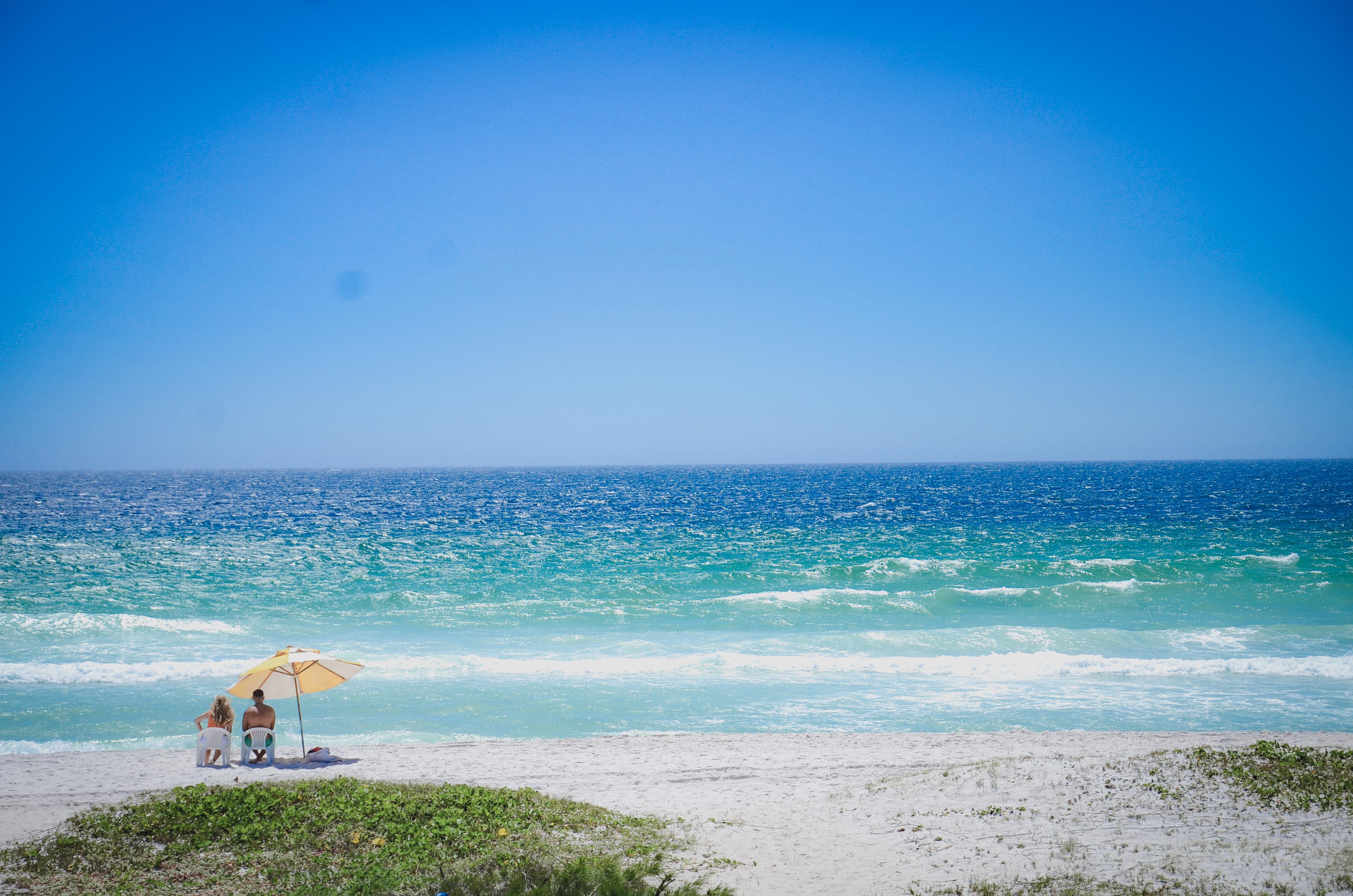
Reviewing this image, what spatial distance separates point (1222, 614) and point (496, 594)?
2520 centimetres

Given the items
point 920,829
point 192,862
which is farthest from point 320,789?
point 920,829

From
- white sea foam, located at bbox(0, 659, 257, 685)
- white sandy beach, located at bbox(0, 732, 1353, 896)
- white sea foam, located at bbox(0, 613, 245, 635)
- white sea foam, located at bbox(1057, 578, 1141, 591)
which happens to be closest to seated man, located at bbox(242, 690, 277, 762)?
white sandy beach, located at bbox(0, 732, 1353, 896)

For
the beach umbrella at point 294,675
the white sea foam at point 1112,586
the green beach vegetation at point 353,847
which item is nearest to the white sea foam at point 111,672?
the beach umbrella at point 294,675

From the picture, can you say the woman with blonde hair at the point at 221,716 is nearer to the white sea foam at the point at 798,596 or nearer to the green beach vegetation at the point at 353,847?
the green beach vegetation at the point at 353,847

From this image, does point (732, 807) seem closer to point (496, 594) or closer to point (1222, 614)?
point (496, 594)

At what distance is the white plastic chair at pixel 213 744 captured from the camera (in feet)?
42.7

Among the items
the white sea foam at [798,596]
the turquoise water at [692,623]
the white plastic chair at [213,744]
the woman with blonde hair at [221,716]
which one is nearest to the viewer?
the white plastic chair at [213,744]

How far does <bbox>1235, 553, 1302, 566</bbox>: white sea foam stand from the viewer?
32875mm

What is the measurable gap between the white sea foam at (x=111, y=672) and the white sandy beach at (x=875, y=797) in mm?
5842

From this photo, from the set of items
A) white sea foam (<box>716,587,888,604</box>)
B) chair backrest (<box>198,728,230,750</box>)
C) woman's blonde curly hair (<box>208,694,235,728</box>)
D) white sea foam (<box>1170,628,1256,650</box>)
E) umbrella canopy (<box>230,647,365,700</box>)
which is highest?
umbrella canopy (<box>230,647,365,700</box>)

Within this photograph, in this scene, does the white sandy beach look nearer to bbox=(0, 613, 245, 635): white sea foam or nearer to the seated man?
the seated man

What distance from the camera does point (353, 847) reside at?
8.85 meters

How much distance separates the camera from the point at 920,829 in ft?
31.1

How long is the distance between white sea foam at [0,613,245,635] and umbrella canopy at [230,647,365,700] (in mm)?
12774
